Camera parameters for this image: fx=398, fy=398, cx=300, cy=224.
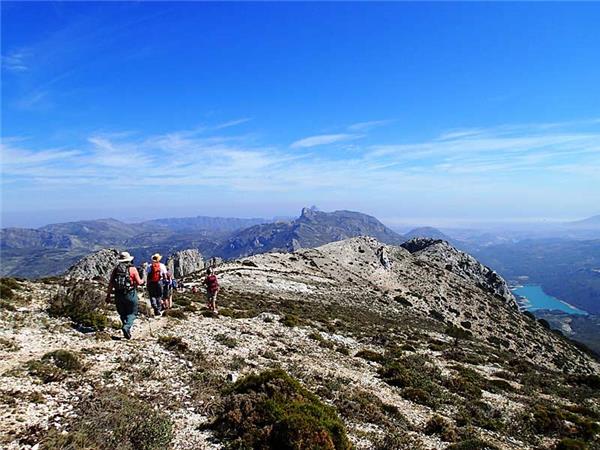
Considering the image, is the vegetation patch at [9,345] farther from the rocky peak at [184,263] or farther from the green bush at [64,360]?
the rocky peak at [184,263]

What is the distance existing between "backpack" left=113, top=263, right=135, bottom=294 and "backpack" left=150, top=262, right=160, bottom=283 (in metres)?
4.72

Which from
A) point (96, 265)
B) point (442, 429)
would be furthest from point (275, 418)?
point (96, 265)

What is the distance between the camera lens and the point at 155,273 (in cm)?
2148

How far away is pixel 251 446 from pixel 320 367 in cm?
899

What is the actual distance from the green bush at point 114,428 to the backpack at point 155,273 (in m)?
10.2

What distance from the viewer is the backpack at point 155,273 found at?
21375 mm

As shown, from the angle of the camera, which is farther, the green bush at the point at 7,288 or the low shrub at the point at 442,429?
the green bush at the point at 7,288

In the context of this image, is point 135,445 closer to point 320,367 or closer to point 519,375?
point 320,367

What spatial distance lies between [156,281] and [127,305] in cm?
506

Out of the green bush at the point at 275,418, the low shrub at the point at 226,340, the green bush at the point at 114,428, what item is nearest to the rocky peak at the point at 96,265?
the low shrub at the point at 226,340

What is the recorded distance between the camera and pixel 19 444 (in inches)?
356

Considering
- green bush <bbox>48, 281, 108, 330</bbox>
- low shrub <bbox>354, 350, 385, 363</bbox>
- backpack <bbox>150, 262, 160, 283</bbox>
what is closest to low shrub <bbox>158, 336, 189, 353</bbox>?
green bush <bbox>48, 281, 108, 330</bbox>

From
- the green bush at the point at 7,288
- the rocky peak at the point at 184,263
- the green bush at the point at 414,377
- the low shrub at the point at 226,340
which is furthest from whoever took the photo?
the rocky peak at the point at 184,263

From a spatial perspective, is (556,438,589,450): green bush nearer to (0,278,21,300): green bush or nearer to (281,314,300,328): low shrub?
(281,314,300,328): low shrub
